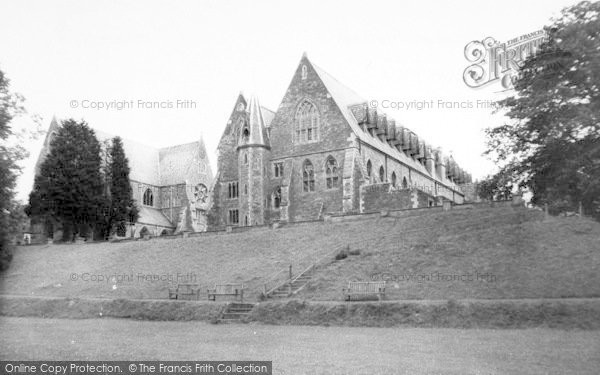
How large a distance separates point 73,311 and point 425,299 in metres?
18.1

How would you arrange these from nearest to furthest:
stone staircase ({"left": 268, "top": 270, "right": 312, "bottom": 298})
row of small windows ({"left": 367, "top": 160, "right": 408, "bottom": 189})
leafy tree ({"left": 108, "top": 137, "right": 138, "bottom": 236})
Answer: stone staircase ({"left": 268, "top": 270, "right": 312, "bottom": 298})
row of small windows ({"left": 367, "top": 160, "right": 408, "bottom": 189})
leafy tree ({"left": 108, "top": 137, "right": 138, "bottom": 236})

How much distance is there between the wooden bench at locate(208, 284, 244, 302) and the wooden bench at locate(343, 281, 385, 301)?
5.34 metres

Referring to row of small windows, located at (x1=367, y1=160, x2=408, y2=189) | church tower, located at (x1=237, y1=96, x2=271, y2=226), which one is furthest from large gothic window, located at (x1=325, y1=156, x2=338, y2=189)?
church tower, located at (x1=237, y1=96, x2=271, y2=226)

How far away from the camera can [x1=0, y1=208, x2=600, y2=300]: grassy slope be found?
974 inches

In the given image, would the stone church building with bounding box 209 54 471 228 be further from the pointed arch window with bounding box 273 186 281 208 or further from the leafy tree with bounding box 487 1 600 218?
the leafy tree with bounding box 487 1 600 218

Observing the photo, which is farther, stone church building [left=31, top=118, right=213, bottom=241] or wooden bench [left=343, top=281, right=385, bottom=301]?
stone church building [left=31, top=118, right=213, bottom=241]

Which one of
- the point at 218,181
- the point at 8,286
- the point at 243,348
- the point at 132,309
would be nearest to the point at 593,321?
the point at 243,348

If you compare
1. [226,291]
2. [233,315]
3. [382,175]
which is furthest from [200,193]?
[233,315]

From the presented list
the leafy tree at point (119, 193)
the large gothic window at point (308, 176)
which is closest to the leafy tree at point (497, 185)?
the large gothic window at point (308, 176)

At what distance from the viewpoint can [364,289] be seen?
2598 cm

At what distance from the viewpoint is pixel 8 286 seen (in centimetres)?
3947

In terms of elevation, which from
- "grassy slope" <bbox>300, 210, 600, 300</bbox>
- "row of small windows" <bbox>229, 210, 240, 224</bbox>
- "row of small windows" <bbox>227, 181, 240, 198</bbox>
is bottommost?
"grassy slope" <bbox>300, 210, 600, 300</bbox>

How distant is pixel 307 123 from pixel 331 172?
5115mm

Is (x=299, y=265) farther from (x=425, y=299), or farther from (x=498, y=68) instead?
(x=498, y=68)
